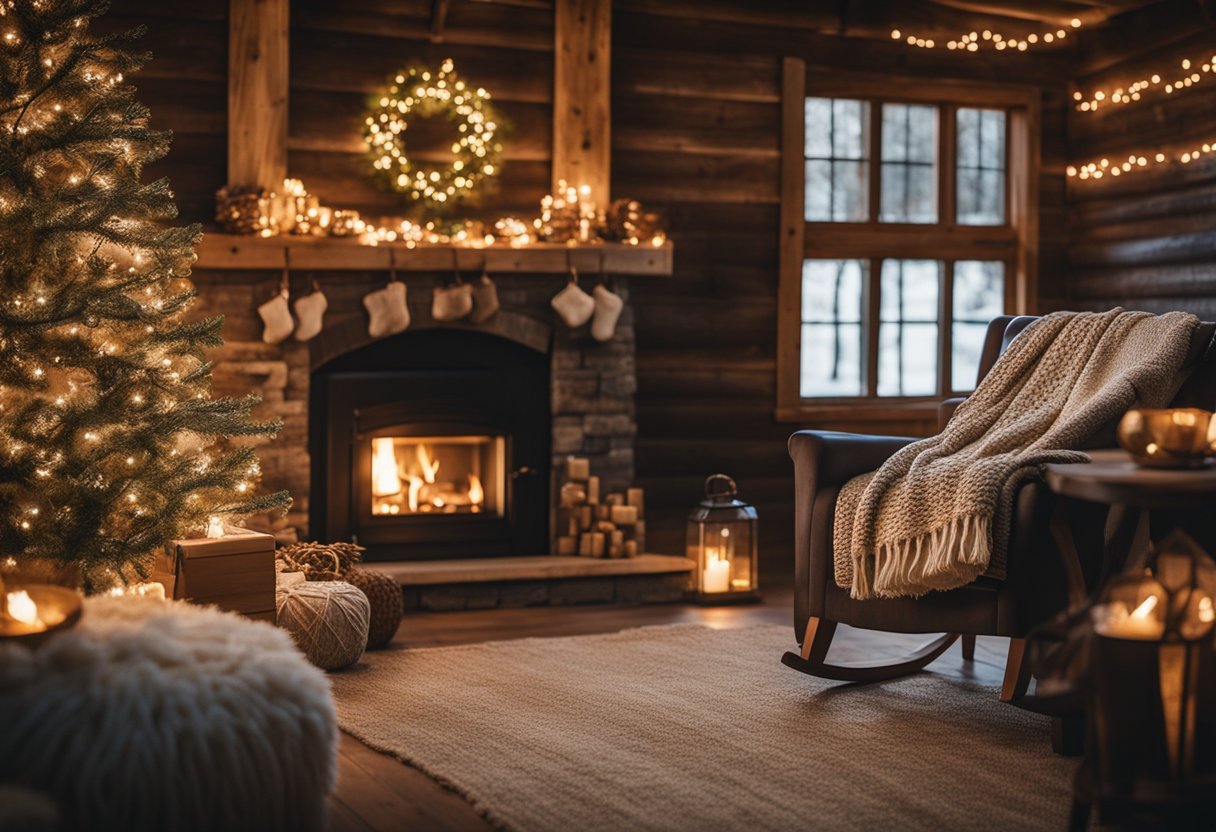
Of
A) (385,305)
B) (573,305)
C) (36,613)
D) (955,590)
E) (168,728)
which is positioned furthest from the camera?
(573,305)

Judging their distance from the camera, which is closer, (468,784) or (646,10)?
(468,784)

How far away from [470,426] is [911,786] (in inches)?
106

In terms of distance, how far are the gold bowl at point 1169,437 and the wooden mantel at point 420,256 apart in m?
2.74

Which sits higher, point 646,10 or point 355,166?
point 646,10

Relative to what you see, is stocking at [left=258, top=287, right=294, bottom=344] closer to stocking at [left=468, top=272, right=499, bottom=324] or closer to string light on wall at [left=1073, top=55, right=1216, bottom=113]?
stocking at [left=468, top=272, right=499, bottom=324]

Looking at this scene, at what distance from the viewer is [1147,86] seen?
591 centimetres

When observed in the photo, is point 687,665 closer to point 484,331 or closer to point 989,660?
point 989,660

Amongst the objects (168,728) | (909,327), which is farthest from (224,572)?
(909,327)

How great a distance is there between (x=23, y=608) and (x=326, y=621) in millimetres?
1334

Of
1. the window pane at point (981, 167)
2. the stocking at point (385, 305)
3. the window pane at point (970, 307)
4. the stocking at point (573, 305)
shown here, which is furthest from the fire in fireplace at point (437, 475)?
the window pane at point (981, 167)

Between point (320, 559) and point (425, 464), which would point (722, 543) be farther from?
point (320, 559)

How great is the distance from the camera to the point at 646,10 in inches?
226

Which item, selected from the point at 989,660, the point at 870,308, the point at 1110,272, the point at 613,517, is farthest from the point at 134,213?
the point at 1110,272

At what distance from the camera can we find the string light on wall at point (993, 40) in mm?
6148
